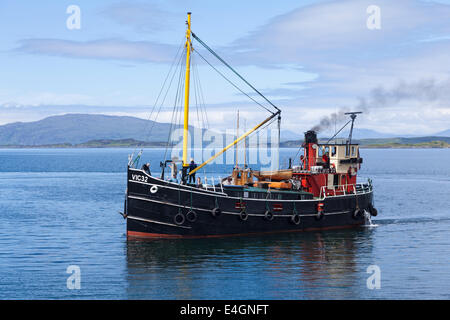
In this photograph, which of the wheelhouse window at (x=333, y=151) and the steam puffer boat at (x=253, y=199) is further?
the wheelhouse window at (x=333, y=151)

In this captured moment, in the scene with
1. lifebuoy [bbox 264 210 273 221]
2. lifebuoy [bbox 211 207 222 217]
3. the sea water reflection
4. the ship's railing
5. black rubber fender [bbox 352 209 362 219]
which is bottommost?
the sea water reflection

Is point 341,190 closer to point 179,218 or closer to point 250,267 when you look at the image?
point 179,218

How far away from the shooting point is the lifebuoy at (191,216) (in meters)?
29.8

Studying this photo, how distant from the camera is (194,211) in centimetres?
2986

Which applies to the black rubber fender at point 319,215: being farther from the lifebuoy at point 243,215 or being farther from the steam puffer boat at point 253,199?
the lifebuoy at point 243,215

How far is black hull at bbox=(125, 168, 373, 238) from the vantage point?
29.3 m

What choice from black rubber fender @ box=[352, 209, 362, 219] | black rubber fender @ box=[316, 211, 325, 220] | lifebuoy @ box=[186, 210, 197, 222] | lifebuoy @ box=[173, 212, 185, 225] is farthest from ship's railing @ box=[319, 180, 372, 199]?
lifebuoy @ box=[173, 212, 185, 225]

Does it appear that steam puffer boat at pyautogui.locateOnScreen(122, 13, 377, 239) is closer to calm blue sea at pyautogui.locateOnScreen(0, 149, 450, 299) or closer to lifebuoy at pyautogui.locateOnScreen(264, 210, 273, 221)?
lifebuoy at pyautogui.locateOnScreen(264, 210, 273, 221)

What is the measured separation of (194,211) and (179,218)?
38.8 inches

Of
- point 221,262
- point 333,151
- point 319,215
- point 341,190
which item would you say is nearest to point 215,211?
point 221,262

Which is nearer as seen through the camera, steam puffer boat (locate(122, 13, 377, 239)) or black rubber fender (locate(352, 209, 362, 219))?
steam puffer boat (locate(122, 13, 377, 239))

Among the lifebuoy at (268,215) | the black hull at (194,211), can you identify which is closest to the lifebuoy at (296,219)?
the black hull at (194,211)
